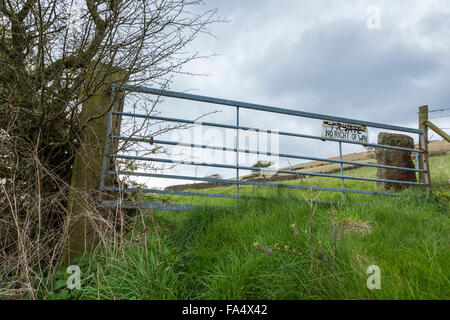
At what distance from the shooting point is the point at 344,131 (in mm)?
5078

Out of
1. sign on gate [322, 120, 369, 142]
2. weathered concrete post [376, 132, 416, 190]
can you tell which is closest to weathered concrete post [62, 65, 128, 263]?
sign on gate [322, 120, 369, 142]

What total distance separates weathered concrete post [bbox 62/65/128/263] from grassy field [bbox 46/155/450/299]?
0.63 metres

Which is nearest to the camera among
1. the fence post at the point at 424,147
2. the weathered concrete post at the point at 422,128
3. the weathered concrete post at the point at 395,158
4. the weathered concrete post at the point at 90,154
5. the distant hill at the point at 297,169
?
the weathered concrete post at the point at 90,154

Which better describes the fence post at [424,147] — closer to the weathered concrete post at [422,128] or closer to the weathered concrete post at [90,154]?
the weathered concrete post at [422,128]

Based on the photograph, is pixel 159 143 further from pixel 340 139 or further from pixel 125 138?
pixel 340 139

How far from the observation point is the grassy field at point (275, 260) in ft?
6.18

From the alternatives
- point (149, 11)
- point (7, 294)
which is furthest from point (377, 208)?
point (7, 294)

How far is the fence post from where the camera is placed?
5.64 metres

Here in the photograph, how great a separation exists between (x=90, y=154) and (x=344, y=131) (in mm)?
4051

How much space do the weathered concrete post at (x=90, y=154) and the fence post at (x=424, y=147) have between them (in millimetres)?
5687

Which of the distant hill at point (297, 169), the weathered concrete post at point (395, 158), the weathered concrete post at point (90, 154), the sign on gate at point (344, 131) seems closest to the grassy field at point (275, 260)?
→ the weathered concrete post at point (90, 154)

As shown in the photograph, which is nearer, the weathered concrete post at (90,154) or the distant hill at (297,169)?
the weathered concrete post at (90,154)

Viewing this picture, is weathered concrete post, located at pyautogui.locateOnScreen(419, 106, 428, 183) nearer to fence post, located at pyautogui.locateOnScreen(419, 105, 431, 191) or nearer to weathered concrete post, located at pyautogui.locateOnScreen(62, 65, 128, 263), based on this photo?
fence post, located at pyautogui.locateOnScreen(419, 105, 431, 191)

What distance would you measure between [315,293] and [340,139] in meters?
3.60
